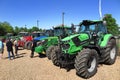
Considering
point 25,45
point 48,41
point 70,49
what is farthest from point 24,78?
point 25,45

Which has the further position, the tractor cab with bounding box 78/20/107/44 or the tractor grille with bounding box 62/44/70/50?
the tractor cab with bounding box 78/20/107/44

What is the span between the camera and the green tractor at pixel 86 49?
7.25 m

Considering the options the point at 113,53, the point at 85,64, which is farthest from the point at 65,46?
the point at 113,53

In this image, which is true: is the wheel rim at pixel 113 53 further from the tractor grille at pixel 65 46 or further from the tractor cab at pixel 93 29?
the tractor grille at pixel 65 46

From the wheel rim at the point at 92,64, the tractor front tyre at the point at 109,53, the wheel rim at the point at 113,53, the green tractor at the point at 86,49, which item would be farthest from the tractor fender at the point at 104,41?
the wheel rim at the point at 92,64

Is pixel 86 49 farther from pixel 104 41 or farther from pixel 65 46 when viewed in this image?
pixel 104 41

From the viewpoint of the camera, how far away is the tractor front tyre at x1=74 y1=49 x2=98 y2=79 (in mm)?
7113

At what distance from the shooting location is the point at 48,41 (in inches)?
497

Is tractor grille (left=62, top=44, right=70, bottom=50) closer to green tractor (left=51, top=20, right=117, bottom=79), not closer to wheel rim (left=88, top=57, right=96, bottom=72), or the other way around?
green tractor (left=51, top=20, right=117, bottom=79)

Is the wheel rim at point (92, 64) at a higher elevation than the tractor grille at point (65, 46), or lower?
lower

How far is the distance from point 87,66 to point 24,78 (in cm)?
274

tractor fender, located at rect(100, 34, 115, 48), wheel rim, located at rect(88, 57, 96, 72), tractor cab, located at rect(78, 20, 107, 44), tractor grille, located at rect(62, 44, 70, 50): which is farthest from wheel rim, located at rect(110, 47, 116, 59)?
tractor grille, located at rect(62, 44, 70, 50)

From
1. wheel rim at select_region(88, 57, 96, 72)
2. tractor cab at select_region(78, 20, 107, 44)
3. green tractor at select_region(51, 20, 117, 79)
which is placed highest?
tractor cab at select_region(78, 20, 107, 44)

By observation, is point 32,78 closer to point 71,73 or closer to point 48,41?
point 71,73
